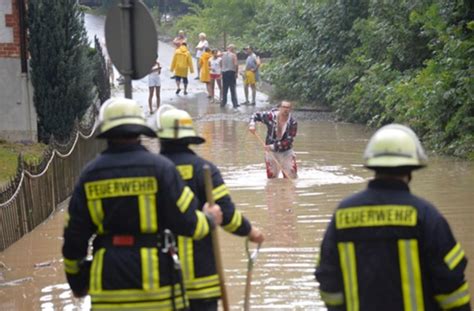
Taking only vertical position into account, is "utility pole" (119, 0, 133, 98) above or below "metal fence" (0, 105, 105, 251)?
above

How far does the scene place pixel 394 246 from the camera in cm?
485

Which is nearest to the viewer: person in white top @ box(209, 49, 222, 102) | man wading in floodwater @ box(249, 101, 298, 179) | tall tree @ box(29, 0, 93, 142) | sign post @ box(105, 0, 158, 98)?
sign post @ box(105, 0, 158, 98)

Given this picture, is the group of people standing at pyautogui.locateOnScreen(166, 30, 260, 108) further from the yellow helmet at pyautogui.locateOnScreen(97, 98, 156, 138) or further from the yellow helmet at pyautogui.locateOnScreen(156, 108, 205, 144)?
the yellow helmet at pyautogui.locateOnScreen(97, 98, 156, 138)

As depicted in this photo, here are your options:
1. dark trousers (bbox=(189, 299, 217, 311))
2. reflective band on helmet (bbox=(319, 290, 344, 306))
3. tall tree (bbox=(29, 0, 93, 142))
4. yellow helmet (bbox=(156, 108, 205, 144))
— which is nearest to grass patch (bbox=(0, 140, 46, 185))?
tall tree (bbox=(29, 0, 93, 142))

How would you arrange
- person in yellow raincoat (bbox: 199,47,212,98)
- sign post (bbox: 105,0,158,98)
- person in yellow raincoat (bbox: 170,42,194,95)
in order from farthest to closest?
person in yellow raincoat (bbox: 199,47,212,98)
person in yellow raincoat (bbox: 170,42,194,95)
sign post (bbox: 105,0,158,98)

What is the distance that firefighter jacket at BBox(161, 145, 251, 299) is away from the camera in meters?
6.29

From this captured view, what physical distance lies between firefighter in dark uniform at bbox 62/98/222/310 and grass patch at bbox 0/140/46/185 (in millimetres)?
10467

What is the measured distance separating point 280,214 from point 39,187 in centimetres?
310

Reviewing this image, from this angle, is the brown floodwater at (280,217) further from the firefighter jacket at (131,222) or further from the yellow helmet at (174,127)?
the firefighter jacket at (131,222)

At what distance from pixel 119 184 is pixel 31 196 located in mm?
7262

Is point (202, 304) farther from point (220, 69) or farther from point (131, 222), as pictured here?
point (220, 69)

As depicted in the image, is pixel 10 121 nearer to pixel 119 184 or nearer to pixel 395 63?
pixel 395 63

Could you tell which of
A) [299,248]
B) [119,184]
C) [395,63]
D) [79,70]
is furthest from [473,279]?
[395,63]

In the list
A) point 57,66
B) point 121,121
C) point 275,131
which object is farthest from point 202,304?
point 57,66
